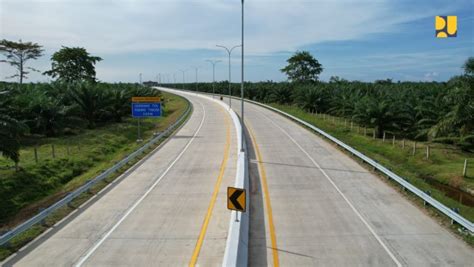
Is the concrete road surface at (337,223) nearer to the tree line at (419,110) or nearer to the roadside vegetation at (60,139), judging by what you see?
the tree line at (419,110)

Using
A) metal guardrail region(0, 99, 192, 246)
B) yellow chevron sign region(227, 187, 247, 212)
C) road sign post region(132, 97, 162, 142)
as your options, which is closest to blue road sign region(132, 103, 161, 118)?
road sign post region(132, 97, 162, 142)

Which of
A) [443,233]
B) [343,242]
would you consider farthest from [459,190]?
[343,242]

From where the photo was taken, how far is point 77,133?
3853 cm

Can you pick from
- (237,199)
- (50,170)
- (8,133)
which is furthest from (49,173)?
(237,199)

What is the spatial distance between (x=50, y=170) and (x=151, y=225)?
41.9 ft

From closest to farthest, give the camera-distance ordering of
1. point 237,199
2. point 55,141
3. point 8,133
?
point 237,199 → point 8,133 → point 55,141

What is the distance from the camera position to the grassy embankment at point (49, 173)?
603 inches

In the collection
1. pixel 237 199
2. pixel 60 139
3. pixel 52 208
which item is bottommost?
pixel 52 208

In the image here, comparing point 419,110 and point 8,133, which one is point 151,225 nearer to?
point 8,133

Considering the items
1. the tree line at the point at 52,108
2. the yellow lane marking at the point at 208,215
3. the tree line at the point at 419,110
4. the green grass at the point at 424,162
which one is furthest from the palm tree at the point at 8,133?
the tree line at the point at 419,110

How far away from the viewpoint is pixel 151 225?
41.4ft

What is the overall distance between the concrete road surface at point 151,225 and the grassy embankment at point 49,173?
97 cm

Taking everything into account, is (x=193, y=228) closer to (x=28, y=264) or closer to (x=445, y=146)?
(x=28, y=264)

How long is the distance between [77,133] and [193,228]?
29.9 metres
